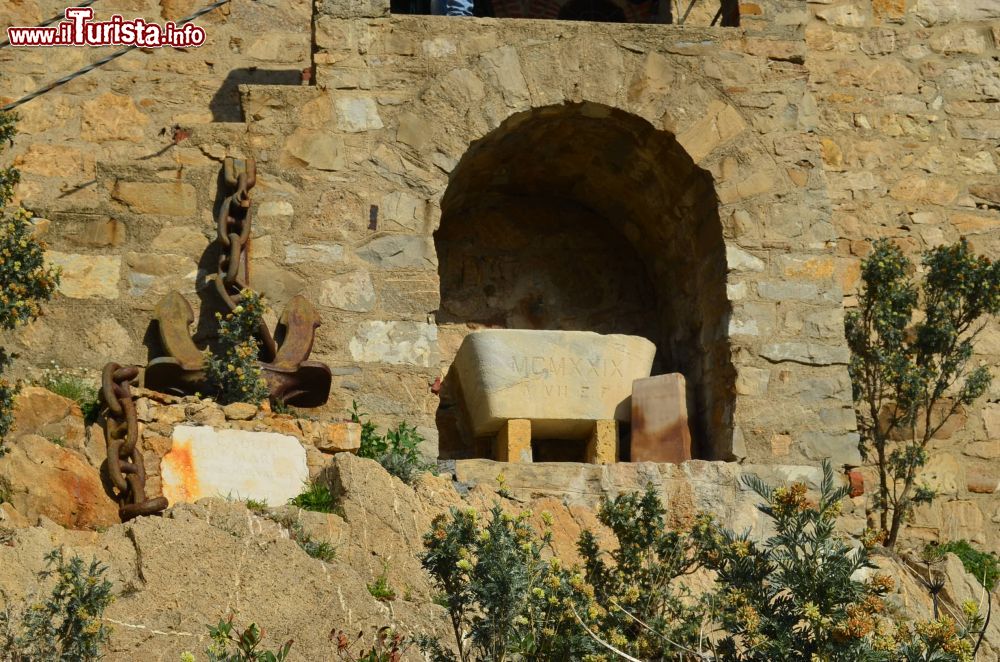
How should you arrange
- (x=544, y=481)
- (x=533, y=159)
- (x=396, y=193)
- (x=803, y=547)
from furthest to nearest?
(x=533, y=159) < (x=396, y=193) < (x=544, y=481) < (x=803, y=547)

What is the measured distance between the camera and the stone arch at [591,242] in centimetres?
768

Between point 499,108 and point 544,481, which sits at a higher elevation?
point 499,108

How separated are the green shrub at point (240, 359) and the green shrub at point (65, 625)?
1968 millimetres

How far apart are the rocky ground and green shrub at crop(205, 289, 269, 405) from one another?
1.49 feet

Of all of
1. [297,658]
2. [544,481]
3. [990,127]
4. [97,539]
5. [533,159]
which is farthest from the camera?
[990,127]

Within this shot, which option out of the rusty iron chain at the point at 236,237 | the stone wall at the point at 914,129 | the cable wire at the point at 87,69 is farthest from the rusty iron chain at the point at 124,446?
the stone wall at the point at 914,129

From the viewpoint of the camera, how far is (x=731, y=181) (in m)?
7.62

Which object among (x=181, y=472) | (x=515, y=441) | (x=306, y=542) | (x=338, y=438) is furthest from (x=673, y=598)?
(x=515, y=441)

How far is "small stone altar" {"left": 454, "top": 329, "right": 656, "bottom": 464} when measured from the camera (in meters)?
7.27

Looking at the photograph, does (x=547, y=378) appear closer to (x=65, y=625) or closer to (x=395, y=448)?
(x=395, y=448)

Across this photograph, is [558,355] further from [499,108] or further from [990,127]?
[990,127]

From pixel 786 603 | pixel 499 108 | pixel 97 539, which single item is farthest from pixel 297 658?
pixel 499 108

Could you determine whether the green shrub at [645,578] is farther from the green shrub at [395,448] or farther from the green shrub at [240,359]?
the green shrub at [240,359]

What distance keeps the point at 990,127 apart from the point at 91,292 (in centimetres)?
508
